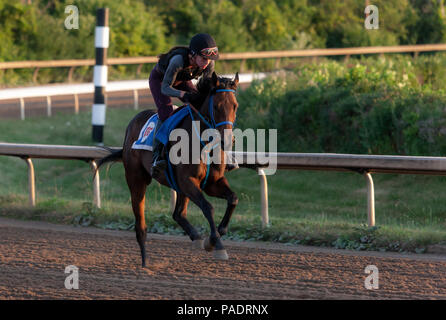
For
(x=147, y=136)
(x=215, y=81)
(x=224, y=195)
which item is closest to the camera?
(x=215, y=81)

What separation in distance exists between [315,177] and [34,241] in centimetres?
431

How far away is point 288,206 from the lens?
1004 cm

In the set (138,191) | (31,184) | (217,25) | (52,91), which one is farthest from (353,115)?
(217,25)

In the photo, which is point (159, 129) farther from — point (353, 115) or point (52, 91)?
point (52, 91)

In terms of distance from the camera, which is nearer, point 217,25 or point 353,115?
point 353,115

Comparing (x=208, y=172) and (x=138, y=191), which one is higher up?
(x=208, y=172)

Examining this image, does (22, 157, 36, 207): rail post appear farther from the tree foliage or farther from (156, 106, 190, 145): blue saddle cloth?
the tree foliage

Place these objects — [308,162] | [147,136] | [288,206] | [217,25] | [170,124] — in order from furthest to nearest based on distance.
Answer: [217,25], [288,206], [308,162], [147,136], [170,124]

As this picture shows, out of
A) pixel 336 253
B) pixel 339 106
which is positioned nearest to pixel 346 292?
pixel 336 253

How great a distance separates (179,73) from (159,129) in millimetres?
Result: 530

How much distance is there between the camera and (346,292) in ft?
18.8

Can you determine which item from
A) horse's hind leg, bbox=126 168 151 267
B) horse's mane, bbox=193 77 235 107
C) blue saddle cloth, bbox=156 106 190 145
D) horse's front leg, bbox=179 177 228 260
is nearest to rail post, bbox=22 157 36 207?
horse's hind leg, bbox=126 168 151 267

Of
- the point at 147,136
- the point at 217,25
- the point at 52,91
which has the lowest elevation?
the point at 147,136
